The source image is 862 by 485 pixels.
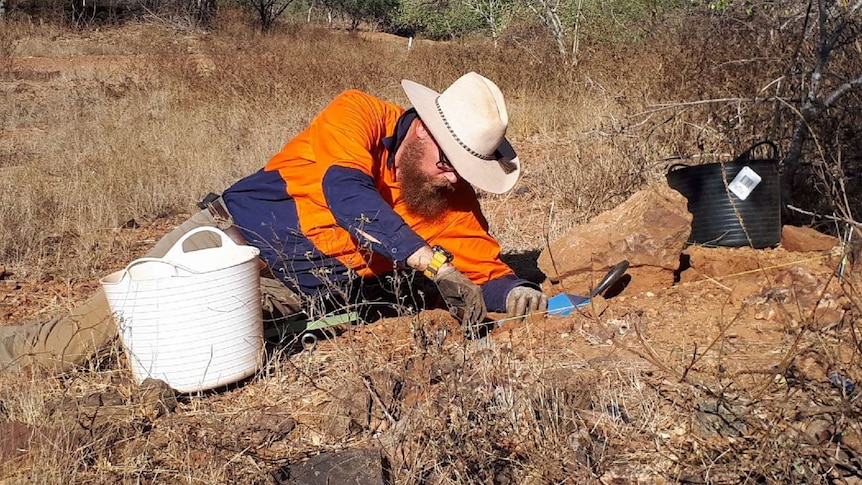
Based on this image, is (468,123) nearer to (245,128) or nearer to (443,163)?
(443,163)

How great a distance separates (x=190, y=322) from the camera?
2.94 meters

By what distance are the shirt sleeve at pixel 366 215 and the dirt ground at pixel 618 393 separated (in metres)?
0.37

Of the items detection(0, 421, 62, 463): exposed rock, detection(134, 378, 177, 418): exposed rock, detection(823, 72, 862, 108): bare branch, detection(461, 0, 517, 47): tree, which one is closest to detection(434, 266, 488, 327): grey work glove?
detection(134, 378, 177, 418): exposed rock

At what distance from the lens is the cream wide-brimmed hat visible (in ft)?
11.6

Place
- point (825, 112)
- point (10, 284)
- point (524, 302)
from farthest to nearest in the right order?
point (825, 112) → point (10, 284) → point (524, 302)

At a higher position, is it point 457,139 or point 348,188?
point 457,139

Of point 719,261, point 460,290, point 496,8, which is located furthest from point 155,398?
point 496,8

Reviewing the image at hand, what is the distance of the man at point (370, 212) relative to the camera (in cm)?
337

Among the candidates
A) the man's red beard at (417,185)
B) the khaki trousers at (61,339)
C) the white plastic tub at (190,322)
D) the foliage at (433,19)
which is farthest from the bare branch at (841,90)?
the foliage at (433,19)

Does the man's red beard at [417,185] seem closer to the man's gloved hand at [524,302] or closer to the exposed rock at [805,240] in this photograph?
the man's gloved hand at [524,302]

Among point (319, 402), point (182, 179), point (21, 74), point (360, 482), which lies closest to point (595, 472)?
point (360, 482)

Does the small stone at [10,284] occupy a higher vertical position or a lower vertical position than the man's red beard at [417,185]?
lower

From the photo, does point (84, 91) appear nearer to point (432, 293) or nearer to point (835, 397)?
point (432, 293)

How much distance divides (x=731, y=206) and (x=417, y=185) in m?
1.81
